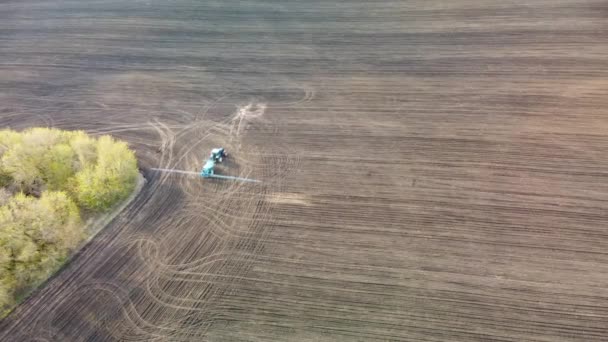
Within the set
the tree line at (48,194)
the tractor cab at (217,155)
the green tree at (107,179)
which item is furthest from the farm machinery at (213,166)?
the tree line at (48,194)

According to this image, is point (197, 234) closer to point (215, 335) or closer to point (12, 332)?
point (215, 335)

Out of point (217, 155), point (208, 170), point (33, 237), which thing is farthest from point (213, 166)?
point (33, 237)

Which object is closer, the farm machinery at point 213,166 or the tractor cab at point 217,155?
the farm machinery at point 213,166

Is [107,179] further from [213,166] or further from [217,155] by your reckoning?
[217,155]

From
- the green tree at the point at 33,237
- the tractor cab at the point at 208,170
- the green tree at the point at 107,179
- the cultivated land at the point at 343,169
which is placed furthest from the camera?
the tractor cab at the point at 208,170

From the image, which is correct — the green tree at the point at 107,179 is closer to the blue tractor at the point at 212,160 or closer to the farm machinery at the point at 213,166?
the farm machinery at the point at 213,166
